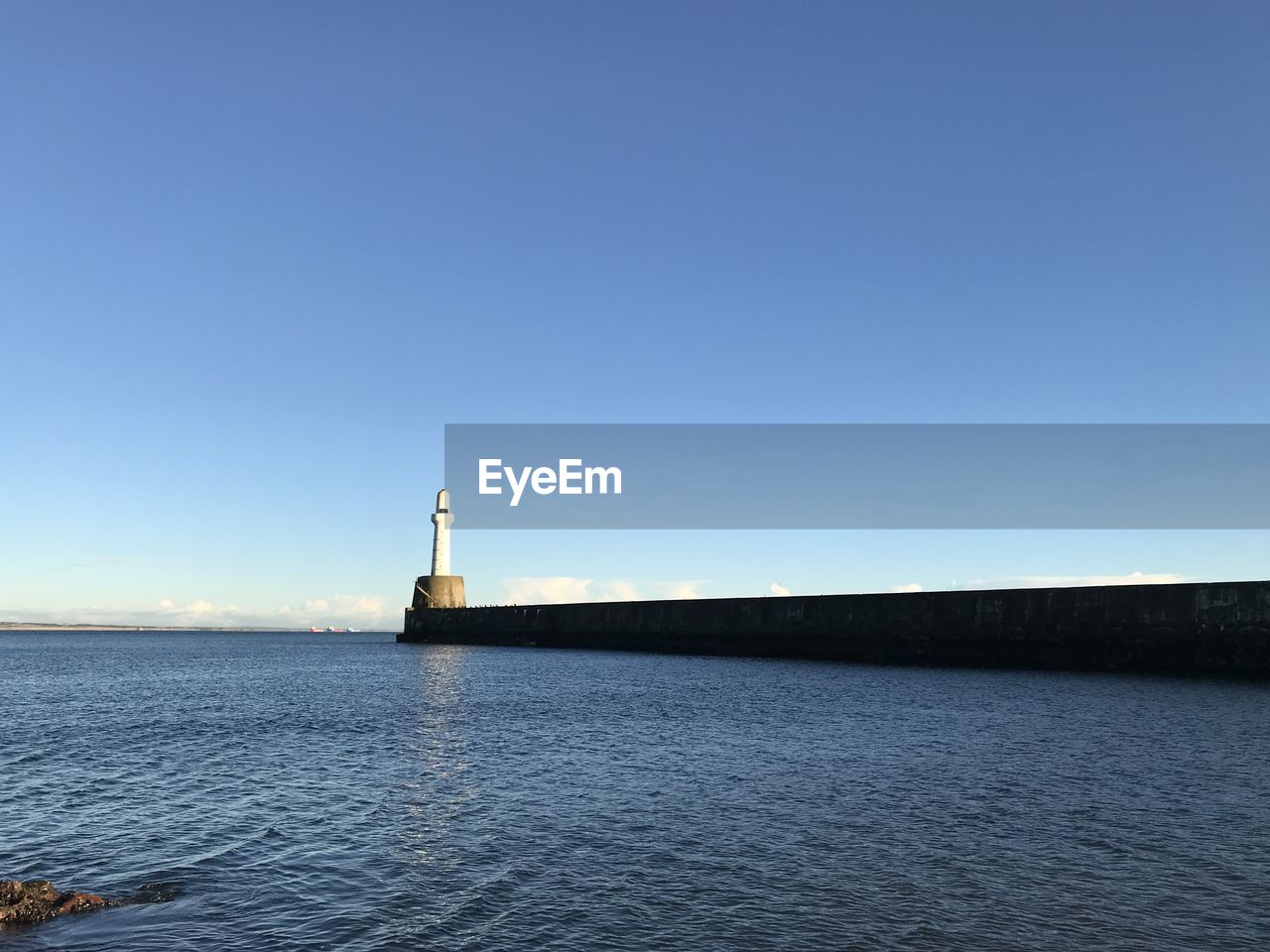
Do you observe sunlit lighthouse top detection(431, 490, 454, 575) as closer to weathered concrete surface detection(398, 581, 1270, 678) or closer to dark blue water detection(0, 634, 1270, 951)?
→ weathered concrete surface detection(398, 581, 1270, 678)

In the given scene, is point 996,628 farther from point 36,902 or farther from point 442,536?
point 442,536

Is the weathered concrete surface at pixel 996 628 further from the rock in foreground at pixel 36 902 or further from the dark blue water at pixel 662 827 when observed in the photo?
the rock in foreground at pixel 36 902

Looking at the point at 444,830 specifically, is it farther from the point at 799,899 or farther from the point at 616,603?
the point at 616,603

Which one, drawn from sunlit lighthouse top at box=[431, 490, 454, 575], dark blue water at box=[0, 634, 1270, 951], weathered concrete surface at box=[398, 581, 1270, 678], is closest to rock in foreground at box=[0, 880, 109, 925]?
dark blue water at box=[0, 634, 1270, 951]

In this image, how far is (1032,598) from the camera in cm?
4159

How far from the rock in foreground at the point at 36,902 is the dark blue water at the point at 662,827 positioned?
0.26m

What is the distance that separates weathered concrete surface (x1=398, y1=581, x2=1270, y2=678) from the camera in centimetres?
3469

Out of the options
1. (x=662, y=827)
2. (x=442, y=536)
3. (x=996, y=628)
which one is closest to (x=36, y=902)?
(x=662, y=827)

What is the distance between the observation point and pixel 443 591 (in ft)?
298

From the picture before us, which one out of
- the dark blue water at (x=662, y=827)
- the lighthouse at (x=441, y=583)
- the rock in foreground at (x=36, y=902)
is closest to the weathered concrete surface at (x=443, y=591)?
the lighthouse at (x=441, y=583)

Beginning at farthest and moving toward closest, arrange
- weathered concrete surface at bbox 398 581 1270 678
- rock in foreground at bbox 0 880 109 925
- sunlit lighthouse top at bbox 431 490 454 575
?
sunlit lighthouse top at bbox 431 490 454 575 → weathered concrete surface at bbox 398 581 1270 678 → rock in foreground at bbox 0 880 109 925

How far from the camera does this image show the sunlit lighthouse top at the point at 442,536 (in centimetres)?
8725

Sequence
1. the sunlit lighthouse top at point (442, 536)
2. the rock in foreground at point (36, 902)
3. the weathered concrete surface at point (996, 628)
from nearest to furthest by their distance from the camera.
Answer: the rock in foreground at point (36, 902), the weathered concrete surface at point (996, 628), the sunlit lighthouse top at point (442, 536)

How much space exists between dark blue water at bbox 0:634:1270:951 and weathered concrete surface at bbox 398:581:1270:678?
8799mm
